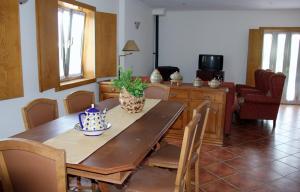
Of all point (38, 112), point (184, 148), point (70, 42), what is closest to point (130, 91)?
point (38, 112)

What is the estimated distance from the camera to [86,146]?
1805 mm

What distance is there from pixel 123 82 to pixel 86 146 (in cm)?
96

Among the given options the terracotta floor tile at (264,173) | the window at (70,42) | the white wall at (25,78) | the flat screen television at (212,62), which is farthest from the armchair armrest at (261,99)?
the white wall at (25,78)

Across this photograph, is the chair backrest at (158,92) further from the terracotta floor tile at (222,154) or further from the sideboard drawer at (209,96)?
the terracotta floor tile at (222,154)

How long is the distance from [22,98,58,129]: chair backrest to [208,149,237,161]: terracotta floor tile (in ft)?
7.36

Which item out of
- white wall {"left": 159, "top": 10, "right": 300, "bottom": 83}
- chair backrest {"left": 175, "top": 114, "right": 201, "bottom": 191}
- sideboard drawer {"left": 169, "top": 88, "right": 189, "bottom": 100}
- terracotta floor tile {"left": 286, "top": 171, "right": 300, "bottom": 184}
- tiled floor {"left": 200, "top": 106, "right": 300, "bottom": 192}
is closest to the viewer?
chair backrest {"left": 175, "top": 114, "right": 201, "bottom": 191}

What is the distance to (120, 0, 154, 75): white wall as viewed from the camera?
19.7 feet

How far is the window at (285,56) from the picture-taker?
7.78m

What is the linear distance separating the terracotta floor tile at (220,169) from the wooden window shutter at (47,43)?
221 centimetres

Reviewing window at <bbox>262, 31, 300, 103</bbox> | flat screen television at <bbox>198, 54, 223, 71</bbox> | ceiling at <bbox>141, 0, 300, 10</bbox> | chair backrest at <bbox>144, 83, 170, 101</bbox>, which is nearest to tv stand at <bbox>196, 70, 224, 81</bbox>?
flat screen television at <bbox>198, 54, 223, 71</bbox>

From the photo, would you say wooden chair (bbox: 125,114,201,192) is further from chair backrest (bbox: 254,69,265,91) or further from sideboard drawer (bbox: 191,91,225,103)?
chair backrest (bbox: 254,69,265,91)

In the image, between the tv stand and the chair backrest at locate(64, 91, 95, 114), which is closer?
the chair backrest at locate(64, 91, 95, 114)

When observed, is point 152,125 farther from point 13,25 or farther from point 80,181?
point 13,25

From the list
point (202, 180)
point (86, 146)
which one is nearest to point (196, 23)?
point (202, 180)
